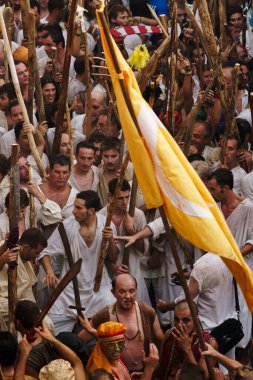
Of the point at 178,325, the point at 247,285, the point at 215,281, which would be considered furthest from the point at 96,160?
the point at 247,285

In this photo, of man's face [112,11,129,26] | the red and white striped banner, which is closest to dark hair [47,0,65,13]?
man's face [112,11,129,26]

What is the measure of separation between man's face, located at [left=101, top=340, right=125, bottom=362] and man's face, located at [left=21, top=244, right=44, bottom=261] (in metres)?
1.52

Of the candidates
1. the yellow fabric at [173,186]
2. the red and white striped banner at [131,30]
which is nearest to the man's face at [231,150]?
the red and white striped banner at [131,30]

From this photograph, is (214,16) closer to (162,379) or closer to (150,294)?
(150,294)

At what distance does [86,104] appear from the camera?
54.4ft

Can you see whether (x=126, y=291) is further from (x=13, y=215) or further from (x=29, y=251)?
(x=13, y=215)

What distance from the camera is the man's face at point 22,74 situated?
17.3 metres

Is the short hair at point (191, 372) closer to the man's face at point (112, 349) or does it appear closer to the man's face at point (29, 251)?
the man's face at point (112, 349)

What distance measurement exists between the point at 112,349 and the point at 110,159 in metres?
3.47

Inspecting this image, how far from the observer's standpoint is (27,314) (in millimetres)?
12281

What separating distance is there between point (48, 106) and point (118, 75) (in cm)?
545

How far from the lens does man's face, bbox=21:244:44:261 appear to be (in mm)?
13711

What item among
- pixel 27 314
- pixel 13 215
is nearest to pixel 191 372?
pixel 27 314

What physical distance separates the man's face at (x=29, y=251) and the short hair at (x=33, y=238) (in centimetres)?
2
